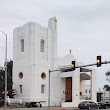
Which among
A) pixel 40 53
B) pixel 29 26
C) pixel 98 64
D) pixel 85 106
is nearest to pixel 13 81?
pixel 40 53

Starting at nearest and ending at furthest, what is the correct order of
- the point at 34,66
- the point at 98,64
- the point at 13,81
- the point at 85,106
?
the point at 98,64 → the point at 85,106 → the point at 34,66 → the point at 13,81

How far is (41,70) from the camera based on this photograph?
51.9 meters

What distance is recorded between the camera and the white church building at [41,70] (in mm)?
50781

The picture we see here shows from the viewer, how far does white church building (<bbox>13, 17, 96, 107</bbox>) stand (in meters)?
50.8

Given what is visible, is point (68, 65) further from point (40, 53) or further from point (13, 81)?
point (13, 81)

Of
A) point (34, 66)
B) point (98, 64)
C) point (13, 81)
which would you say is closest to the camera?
point (98, 64)

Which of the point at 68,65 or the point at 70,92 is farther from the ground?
the point at 68,65

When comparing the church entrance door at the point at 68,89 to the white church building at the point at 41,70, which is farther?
the church entrance door at the point at 68,89

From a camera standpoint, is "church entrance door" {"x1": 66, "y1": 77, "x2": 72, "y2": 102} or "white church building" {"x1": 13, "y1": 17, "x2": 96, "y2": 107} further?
"church entrance door" {"x1": 66, "y1": 77, "x2": 72, "y2": 102}

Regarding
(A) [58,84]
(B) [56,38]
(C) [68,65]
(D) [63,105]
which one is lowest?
(D) [63,105]

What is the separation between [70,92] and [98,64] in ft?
96.1

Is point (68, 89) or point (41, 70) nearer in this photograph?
point (41, 70)

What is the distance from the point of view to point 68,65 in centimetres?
5606

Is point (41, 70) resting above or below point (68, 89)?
above
